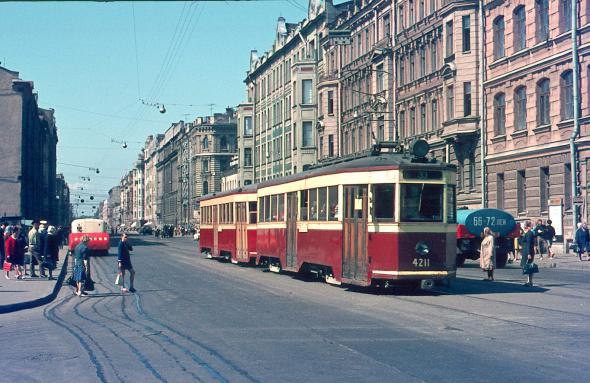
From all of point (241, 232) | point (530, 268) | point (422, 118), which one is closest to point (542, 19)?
point (422, 118)

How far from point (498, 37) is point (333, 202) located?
25.7 m

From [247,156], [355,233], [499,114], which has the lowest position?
[355,233]

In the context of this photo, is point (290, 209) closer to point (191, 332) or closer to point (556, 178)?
point (191, 332)

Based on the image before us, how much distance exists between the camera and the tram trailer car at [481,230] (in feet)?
110

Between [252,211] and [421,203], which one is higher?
[252,211]

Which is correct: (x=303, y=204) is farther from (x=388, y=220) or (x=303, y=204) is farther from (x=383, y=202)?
(x=388, y=220)

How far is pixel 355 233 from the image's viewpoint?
68.4 ft

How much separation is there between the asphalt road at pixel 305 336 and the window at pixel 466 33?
2594 centimetres

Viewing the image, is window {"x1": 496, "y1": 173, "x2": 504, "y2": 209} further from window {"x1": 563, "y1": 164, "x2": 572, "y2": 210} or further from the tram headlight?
the tram headlight

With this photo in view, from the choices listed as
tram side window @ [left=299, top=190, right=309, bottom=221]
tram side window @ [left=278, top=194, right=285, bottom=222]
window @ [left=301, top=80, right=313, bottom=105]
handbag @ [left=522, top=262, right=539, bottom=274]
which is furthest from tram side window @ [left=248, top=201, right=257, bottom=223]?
window @ [left=301, top=80, right=313, bottom=105]

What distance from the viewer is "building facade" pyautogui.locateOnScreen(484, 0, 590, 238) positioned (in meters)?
37.0

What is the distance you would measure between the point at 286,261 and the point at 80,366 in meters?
16.6

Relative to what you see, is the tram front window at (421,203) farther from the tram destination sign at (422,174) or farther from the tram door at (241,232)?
the tram door at (241,232)

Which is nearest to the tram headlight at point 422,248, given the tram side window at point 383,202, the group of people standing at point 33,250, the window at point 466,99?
the tram side window at point 383,202
